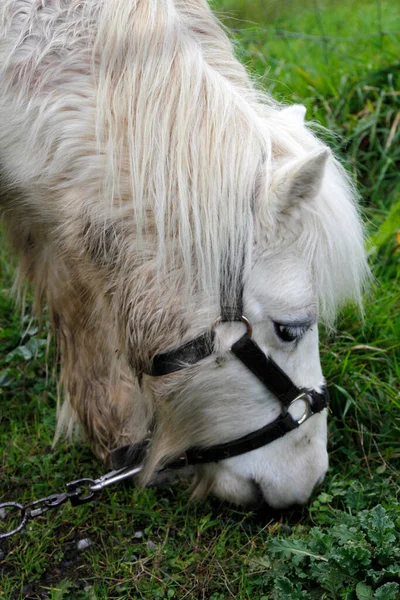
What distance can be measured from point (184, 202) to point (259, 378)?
22.4 inches

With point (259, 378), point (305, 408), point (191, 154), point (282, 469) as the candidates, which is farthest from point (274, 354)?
point (191, 154)

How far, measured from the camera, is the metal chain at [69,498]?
225 centimetres

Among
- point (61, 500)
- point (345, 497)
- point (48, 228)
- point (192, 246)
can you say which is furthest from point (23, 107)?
point (345, 497)

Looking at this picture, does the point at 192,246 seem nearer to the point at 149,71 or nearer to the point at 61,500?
the point at 149,71

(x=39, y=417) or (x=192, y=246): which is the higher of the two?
(x=192, y=246)

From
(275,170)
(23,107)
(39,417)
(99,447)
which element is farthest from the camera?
(39,417)

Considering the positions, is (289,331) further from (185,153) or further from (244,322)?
(185,153)

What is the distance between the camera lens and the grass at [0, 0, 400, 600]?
2020 millimetres

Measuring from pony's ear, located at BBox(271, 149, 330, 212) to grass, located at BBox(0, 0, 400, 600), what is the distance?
1.21 feet

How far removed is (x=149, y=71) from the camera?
2023mm

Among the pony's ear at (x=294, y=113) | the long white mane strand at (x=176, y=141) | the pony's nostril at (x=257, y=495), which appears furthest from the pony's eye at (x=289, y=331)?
the pony's ear at (x=294, y=113)

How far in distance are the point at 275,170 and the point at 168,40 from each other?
1.68 feet

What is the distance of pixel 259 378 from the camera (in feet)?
6.82

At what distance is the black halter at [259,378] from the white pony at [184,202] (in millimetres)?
15
